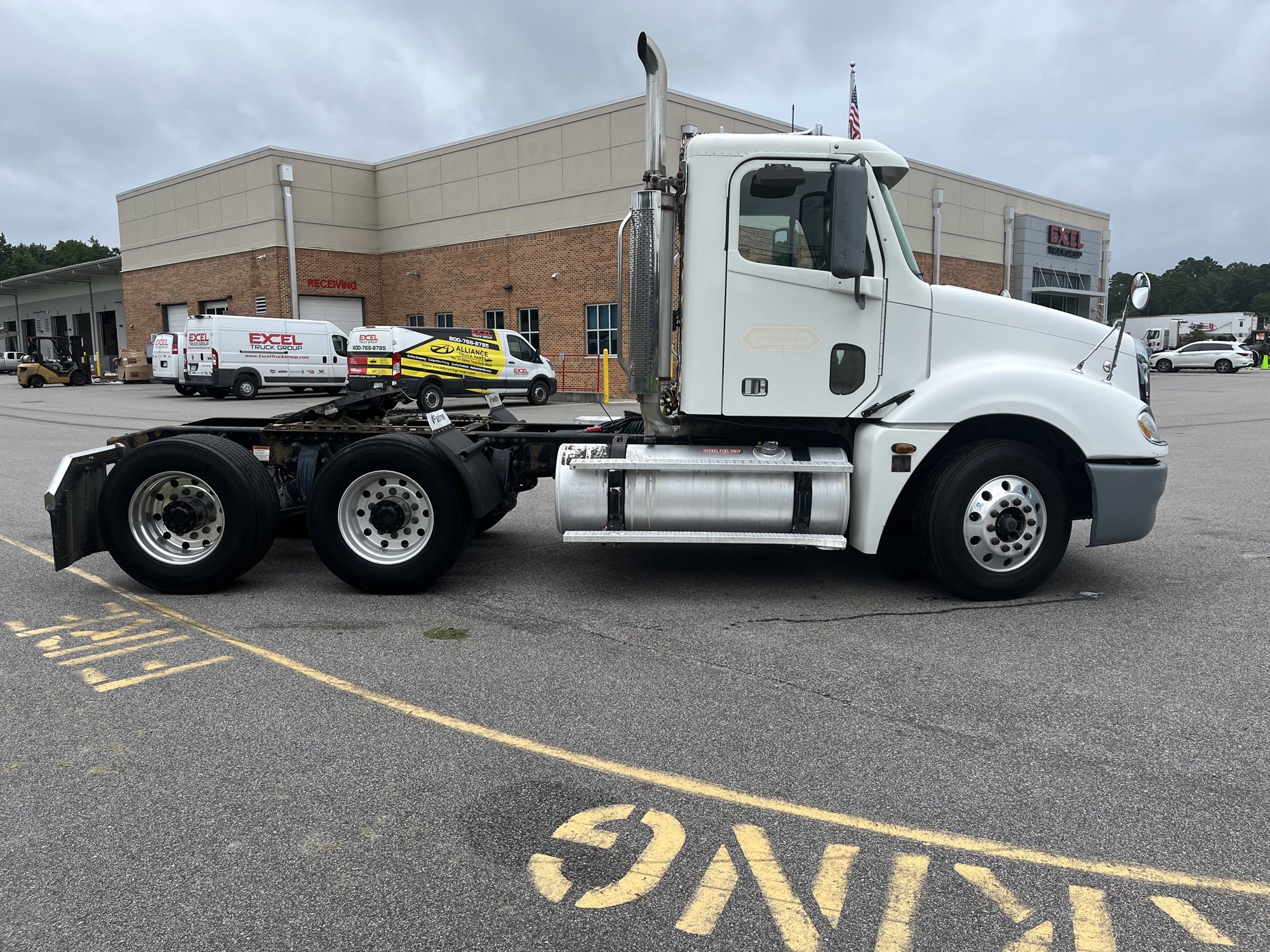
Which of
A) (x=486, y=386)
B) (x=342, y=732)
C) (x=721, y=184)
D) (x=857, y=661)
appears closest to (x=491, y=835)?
(x=342, y=732)

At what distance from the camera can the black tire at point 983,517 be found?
19.0 ft

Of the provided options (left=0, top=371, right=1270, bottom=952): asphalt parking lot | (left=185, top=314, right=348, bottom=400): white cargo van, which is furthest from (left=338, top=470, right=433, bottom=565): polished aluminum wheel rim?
(left=185, top=314, right=348, bottom=400): white cargo van

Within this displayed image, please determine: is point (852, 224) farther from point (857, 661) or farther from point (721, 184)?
point (857, 661)

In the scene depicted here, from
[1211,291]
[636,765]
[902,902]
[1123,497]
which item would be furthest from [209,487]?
[1211,291]

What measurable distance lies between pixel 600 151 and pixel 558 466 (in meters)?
25.4

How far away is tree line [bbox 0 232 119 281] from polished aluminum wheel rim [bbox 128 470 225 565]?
123 meters

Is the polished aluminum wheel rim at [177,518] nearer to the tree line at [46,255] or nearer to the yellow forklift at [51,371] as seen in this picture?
the yellow forklift at [51,371]

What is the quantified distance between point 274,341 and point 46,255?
112 metres

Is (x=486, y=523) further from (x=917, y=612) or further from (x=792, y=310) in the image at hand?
(x=917, y=612)

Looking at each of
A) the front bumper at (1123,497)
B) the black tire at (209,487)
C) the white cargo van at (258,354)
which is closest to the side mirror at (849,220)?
the front bumper at (1123,497)

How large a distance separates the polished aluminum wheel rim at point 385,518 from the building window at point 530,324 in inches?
1048

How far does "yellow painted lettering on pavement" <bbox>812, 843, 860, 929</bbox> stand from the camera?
8.97 feet

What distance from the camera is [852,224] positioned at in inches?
212

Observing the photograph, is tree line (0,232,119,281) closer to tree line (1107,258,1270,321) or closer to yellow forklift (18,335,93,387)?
Answer: yellow forklift (18,335,93,387)
